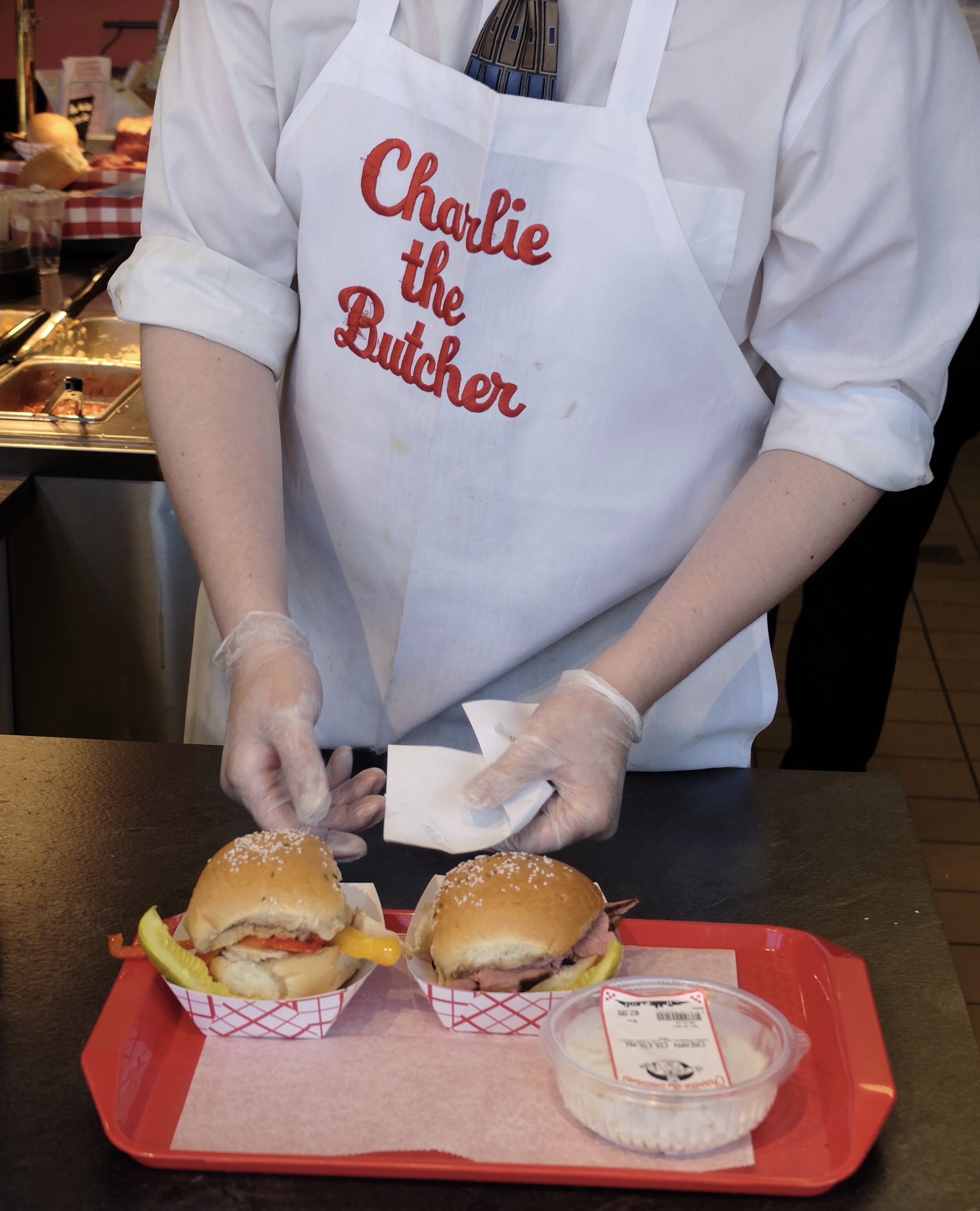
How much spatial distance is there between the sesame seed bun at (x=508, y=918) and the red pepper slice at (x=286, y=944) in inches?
3.9

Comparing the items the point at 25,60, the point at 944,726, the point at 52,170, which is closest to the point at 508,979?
the point at 52,170

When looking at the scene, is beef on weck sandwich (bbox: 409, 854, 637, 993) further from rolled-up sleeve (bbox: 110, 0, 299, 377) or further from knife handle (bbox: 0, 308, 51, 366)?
knife handle (bbox: 0, 308, 51, 366)

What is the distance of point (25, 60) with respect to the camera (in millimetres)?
3752

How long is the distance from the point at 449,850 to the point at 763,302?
664mm

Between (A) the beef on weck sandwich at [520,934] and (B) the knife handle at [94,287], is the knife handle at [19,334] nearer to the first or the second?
(B) the knife handle at [94,287]

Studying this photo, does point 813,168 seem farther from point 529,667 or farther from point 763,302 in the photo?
point 529,667

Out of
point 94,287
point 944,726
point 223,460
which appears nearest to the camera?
point 223,460

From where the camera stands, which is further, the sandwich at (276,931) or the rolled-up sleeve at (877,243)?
the rolled-up sleeve at (877,243)

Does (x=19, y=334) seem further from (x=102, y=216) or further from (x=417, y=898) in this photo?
(x=417, y=898)

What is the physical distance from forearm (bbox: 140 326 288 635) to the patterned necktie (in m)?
0.42

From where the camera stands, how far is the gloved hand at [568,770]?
1.18 m

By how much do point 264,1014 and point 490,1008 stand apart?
182mm

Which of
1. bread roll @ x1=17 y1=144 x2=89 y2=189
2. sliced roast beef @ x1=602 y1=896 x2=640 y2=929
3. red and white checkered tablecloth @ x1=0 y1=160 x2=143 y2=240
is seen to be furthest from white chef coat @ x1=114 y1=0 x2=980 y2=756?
bread roll @ x1=17 y1=144 x2=89 y2=189

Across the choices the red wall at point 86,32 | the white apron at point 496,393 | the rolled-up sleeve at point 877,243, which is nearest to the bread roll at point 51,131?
the red wall at point 86,32
